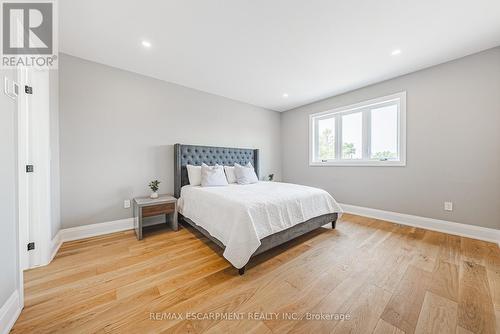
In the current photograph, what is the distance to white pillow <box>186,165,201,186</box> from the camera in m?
3.04

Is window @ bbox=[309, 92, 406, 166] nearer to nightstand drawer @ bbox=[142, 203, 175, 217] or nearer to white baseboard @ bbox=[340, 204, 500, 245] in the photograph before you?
white baseboard @ bbox=[340, 204, 500, 245]

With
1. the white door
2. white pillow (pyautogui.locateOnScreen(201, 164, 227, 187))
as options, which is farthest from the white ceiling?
white pillow (pyautogui.locateOnScreen(201, 164, 227, 187))

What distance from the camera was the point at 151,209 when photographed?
248 centimetres

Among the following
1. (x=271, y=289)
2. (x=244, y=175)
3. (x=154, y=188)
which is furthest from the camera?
(x=244, y=175)

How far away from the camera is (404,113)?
2.93 meters

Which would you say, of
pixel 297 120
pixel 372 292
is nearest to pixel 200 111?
pixel 297 120

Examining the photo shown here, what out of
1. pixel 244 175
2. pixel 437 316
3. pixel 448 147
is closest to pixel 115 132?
pixel 244 175

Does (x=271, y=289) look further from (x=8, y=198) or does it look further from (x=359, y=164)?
(x=359, y=164)

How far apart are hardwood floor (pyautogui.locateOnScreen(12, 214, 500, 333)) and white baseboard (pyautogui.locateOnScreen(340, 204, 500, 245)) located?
17 centimetres

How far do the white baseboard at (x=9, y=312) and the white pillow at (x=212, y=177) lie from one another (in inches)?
79.9

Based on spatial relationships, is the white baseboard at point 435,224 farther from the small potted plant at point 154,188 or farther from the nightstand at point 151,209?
the small potted plant at point 154,188

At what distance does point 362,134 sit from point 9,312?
4682mm

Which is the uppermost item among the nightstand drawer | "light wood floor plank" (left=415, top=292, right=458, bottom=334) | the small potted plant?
the small potted plant

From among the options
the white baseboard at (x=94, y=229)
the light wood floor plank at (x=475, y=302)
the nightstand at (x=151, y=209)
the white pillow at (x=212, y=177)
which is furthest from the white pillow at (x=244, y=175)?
the light wood floor plank at (x=475, y=302)
